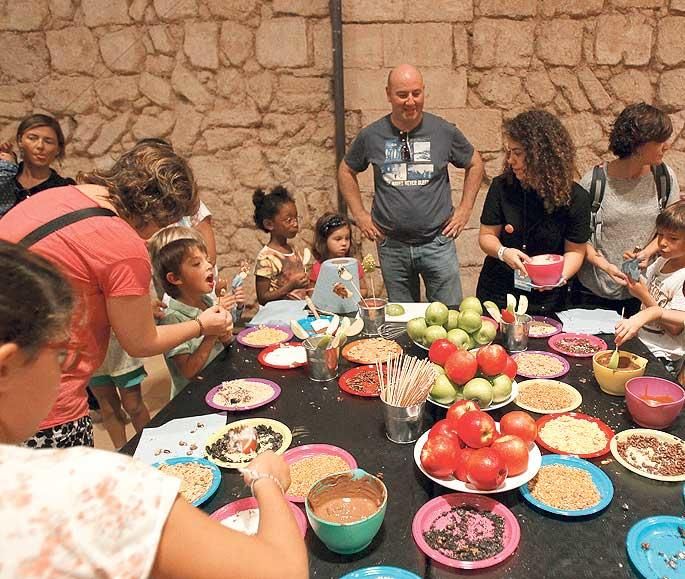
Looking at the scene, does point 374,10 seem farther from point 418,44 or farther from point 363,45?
point 418,44

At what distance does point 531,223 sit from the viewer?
2.69m

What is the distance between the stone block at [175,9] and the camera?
4.08 m

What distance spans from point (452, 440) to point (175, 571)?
2.64 ft

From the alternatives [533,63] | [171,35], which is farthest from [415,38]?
[171,35]

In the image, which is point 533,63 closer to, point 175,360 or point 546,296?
point 546,296

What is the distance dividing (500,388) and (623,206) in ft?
5.99

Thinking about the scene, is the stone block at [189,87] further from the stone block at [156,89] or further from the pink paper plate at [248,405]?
the pink paper plate at [248,405]

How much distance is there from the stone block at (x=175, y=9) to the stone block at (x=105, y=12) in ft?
0.88

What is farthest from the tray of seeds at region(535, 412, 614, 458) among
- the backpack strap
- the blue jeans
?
the blue jeans

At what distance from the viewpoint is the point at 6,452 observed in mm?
717

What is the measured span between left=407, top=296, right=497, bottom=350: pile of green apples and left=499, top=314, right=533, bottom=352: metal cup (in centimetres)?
10

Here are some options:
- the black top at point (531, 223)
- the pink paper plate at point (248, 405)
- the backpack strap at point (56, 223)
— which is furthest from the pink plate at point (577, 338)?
the backpack strap at point (56, 223)

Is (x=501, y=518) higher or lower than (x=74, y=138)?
lower

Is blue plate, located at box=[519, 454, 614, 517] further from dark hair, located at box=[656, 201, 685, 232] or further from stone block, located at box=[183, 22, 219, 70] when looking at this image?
stone block, located at box=[183, 22, 219, 70]
